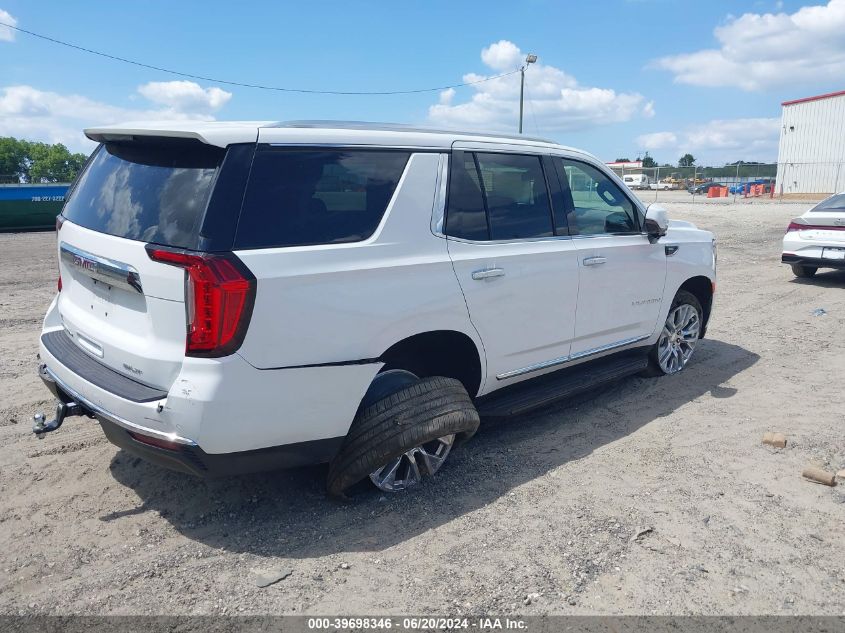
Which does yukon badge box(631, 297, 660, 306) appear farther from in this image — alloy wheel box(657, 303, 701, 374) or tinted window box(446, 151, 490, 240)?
tinted window box(446, 151, 490, 240)

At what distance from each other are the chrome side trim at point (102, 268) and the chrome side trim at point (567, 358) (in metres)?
2.16

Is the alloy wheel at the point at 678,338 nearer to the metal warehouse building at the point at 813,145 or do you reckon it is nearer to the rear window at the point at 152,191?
the rear window at the point at 152,191

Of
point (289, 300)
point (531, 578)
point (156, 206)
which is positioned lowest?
point (531, 578)

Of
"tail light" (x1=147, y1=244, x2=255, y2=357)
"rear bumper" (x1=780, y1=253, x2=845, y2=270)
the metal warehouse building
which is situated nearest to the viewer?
"tail light" (x1=147, y1=244, x2=255, y2=357)

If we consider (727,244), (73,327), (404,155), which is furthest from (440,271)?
(727,244)

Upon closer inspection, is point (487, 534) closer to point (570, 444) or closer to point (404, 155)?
point (570, 444)

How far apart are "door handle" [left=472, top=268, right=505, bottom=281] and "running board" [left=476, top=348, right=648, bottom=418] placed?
2.77 ft

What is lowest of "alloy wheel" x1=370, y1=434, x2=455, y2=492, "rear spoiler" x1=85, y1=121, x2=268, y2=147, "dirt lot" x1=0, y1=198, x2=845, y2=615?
"dirt lot" x1=0, y1=198, x2=845, y2=615

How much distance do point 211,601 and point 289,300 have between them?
1333mm

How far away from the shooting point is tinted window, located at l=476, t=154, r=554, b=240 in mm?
4074

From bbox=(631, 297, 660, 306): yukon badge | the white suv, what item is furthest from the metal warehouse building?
the white suv

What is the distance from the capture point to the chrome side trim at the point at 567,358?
4264 millimetres

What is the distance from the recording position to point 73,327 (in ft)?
11.9

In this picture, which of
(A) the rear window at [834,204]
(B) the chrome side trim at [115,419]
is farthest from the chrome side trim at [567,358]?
(A) the rear window at [834,204]
